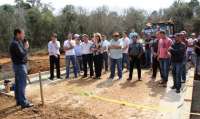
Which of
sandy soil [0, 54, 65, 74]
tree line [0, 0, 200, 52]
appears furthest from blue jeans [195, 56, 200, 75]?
tree line [0, 0, 200, 52]

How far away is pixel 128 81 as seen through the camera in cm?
1359

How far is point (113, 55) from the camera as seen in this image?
1395 centimetres

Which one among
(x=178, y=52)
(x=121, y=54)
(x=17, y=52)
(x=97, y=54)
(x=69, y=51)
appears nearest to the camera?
(x=17, y=52)

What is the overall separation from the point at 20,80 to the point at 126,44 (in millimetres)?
6977

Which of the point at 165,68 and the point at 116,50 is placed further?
the point at 116,50

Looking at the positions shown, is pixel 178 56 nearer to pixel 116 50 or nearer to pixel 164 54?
pixel 164 54

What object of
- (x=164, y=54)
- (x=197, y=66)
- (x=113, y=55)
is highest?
(x=164, y=54)

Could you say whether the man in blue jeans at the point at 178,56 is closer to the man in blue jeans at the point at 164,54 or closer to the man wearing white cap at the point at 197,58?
the man in blue jeans at the point at 164,54

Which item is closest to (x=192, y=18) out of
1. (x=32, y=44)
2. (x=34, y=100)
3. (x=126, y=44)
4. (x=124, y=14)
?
(x=124, y=14)

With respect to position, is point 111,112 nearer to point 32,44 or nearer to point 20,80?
point 20,80

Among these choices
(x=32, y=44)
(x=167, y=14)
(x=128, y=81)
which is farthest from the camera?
(x=167, y=14)

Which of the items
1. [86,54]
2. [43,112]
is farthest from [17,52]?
[86,54]

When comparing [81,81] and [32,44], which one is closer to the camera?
[81,81]

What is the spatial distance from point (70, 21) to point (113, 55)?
2510 centimetres
